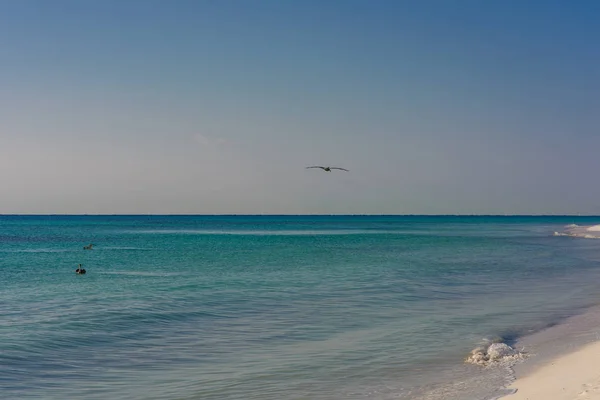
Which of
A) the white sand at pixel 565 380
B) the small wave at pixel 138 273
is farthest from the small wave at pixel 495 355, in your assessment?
the small wave at pixel 138 273

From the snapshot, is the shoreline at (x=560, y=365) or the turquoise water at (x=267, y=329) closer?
the shoreline at (x=560, y=365)

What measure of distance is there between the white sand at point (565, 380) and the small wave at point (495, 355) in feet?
3.88

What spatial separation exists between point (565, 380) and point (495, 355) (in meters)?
3.72

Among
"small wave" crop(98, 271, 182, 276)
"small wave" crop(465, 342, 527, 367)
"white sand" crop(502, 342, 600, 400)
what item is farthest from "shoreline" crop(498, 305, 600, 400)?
"small wave" crop(98, 271, 182, 276)

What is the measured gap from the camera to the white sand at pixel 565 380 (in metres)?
13.8

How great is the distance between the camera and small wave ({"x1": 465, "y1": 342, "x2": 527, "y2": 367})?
1827cm

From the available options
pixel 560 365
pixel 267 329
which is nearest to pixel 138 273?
pixel 267 329

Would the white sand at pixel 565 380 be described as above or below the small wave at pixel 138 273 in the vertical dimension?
above

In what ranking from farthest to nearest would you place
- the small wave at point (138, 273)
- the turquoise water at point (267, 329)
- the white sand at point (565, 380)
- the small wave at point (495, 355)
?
the small wave at point (138, 273) < the small wave at point (495, 355) < the turquoise water at point (267, 329) < the white sand at point (565, 380)

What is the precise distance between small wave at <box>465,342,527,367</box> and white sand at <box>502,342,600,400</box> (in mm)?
1183

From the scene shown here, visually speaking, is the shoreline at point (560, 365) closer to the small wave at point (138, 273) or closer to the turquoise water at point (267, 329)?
the turquoise water at point (267, 329)

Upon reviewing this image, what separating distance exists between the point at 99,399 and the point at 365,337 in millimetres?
9937

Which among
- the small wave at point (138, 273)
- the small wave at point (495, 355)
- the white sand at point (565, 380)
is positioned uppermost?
the white sand at point (565, 380)

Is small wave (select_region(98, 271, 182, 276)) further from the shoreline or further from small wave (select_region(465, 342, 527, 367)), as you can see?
small wave (select_region(465, 342, 527, 367))
